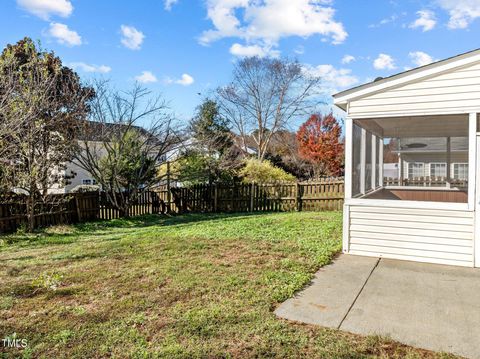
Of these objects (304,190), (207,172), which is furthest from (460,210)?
(207,172)

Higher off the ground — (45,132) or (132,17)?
(132,17)

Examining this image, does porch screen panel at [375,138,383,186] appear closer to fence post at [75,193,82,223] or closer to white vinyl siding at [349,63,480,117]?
white vinyl siding at [349,63,480,117]

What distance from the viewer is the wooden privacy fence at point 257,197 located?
39.7ft

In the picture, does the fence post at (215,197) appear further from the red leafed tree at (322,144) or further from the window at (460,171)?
the red leafed tree at (322,144)

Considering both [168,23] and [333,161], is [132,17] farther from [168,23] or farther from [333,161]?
[333,161]

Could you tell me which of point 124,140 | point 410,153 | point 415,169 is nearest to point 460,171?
point 410,153

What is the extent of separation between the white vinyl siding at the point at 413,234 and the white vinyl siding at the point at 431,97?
1.59 metres

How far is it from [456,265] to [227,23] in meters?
17.1

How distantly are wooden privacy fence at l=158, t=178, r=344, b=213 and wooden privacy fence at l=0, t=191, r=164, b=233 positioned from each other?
92cm

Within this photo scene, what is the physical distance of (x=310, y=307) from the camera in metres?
3.40

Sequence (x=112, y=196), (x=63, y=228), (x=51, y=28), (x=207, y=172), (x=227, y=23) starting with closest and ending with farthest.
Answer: (x=63, y=228)
(x=51, y=28)
(x=112, y=196)
(x=207, y=172)
(x=227, y=23)

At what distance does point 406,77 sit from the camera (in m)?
5.23

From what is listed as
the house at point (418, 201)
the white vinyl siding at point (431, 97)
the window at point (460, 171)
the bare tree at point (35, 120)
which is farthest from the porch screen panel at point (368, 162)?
the bare tree at point (35, 120)

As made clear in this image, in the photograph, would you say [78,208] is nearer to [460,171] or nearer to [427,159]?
[460,171]
